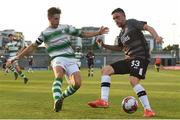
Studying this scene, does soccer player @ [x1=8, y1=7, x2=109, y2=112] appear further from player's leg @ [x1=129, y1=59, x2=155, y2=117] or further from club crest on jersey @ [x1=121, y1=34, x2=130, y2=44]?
player's leg @ [x1=129, y1=59, x2=155, y2=117]

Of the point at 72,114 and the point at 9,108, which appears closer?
the point at 72,114

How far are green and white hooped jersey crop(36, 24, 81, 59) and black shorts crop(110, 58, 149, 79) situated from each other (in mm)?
1190

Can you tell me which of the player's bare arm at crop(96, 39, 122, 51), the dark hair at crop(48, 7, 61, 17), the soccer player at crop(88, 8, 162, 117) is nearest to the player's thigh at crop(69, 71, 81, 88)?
the soccer player at crop(88, 8, 162, 117)

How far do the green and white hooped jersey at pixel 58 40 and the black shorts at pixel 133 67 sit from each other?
3.90 ft

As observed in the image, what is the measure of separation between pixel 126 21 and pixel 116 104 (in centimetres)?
297

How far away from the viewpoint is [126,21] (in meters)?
12.0

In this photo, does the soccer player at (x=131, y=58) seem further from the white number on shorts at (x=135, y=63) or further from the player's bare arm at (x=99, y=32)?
the player's bare arm at (x=99, y=32)

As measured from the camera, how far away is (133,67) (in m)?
11.8

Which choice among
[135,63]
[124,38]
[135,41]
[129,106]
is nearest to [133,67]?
[135,63]

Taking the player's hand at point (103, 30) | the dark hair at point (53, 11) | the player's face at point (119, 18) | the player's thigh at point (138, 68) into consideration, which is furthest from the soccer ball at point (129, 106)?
the dark hair at point (53, 11)

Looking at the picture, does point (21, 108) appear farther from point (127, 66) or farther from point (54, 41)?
point (127, 66)

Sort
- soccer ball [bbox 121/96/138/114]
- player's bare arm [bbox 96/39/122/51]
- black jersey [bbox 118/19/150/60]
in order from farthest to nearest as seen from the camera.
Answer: player's bare arm [bbox 96/39/122/51], black jersey [bbox 118/19/150/60], soccer ball [bbox 121/96/138/114]

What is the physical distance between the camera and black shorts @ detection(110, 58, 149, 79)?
11.8m

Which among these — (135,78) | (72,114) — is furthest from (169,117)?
(72,114)
